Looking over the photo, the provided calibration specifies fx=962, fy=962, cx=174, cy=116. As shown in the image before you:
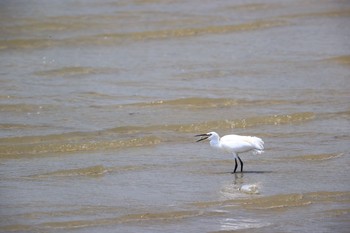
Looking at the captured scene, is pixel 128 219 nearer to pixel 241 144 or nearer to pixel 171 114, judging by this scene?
pixel 241 144

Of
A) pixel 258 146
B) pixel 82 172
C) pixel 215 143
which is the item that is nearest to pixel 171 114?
pixel 215 143

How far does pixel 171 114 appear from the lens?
12461 millimetres

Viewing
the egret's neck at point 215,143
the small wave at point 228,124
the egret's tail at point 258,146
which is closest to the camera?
the egret's tail at point 258,146

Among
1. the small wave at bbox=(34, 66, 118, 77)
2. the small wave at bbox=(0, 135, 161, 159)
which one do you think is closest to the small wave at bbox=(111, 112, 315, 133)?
the small wave at bbox=(0, 135, 161, 159)

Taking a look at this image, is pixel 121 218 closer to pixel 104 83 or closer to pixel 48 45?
pixel 104 83

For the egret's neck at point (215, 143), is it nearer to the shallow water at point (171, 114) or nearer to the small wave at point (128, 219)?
the shallow water at point (171, 114)

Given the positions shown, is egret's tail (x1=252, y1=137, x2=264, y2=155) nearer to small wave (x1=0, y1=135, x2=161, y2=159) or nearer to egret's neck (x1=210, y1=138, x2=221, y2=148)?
egret's neck (x1=210, y1=138, x2=221, y2=148)

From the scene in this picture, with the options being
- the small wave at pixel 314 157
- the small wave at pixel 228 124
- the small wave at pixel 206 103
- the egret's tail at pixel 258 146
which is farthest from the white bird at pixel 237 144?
the small wave at pixel 206 103

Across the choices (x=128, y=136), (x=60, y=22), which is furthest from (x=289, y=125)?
(x=60, y=22)

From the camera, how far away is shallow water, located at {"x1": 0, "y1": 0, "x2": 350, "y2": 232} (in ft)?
27.8

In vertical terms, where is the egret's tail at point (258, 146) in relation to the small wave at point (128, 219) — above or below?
above

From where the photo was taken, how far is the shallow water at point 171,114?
27.8 ft

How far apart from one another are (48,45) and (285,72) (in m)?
4.61

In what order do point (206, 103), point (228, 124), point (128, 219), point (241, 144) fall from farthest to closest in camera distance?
point (206, 103), point (228, 124), point (241, 144), point (128, 219)
